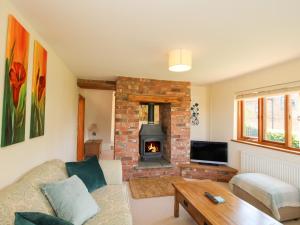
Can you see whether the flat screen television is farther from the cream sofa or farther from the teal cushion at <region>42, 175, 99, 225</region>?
the teal cushion at <region>42, 175, 99, 225</region>

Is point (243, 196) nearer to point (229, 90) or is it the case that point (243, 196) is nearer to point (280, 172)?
point (280, 172)

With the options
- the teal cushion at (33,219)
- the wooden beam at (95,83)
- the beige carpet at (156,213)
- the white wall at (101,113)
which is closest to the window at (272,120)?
the beige carpet at (156,213)

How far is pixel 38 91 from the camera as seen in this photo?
1.89 m

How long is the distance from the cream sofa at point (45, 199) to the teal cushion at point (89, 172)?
0.21 feet

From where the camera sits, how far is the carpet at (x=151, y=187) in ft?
10.0

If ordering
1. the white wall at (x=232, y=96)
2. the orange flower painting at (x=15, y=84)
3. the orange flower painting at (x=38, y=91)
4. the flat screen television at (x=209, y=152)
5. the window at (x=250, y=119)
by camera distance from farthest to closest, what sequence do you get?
the flat screen television at (x=209, y=152)
the window at (x=250, y=119)
the white wall at (x=232, y=96)
the orange flower painting at (x=38, y=91)
the orange flower painting at (x=15, y=84)

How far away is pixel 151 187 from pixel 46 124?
2.17 meters

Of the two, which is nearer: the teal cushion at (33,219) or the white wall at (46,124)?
the teal cushion at (33,219)

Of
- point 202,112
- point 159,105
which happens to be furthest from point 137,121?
point 202,112

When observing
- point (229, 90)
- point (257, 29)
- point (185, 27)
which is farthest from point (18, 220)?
point (229, 90)

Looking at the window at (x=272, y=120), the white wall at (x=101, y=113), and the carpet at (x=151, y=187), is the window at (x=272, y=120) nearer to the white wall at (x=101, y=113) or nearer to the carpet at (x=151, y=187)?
the carpet at (x=151, y=187)

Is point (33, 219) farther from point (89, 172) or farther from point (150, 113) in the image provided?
point (150, 113)

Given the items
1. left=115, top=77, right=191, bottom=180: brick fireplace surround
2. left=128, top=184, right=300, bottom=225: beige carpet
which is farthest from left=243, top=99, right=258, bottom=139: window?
left=128, top=184, right=300, bottom=225: beige carpet

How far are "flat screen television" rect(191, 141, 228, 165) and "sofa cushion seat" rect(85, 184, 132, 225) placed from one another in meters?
2.38
